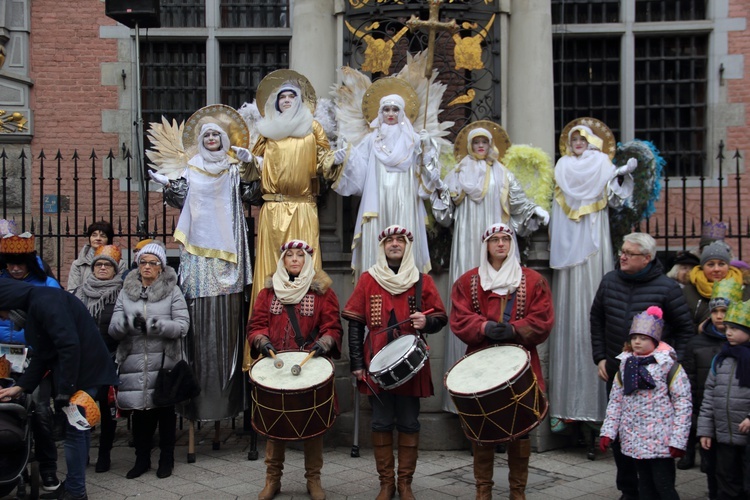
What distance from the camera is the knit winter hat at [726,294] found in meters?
6.09

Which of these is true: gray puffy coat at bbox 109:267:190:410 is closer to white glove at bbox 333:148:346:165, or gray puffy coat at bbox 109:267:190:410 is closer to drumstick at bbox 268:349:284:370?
drumstick at bbox 268:349:284:370

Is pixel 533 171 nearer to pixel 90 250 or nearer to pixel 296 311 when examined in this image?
pixel 296 311

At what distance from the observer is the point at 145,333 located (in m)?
6.95

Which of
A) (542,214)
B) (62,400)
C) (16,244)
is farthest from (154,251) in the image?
(542,214)

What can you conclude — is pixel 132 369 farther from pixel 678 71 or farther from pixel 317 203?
pixel 678 71

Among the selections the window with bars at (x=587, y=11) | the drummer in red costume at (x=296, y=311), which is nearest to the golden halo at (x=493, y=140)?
the drummer in red costume at (x=296, y=311)

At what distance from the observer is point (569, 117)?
11.9 m

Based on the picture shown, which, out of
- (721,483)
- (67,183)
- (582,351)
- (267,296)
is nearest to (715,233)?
(582,351)

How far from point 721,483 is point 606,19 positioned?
25.5 feet

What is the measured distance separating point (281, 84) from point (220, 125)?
2.15 ft

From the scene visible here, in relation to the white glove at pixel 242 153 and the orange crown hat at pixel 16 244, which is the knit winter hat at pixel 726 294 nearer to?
the white glove at pixel 242 153

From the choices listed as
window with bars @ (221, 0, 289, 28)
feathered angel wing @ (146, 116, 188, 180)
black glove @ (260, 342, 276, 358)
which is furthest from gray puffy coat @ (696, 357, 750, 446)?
window with bars @ (221, 0, 289, 28)

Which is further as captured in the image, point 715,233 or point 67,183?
point 67,183

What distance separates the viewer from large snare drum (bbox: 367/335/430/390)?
5812 millimetres
